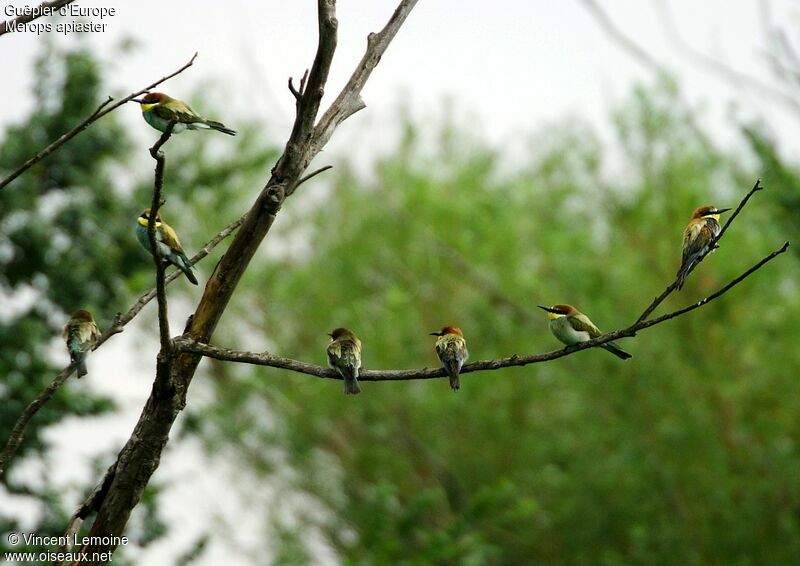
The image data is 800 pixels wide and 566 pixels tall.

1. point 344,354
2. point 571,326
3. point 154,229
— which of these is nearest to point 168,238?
point 344,354

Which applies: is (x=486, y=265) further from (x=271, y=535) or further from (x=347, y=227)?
(x=271, y=535)

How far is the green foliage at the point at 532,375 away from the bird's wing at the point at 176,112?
195 inches

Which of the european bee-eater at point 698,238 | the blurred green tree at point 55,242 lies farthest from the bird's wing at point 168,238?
the blurred green tree at point 55,242

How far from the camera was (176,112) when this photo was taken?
363cm

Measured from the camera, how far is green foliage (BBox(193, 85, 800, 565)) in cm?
975

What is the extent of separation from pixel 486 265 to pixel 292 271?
8.10 feet

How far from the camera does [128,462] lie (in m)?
2.82

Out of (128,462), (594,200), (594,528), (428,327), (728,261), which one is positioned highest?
(594,200)

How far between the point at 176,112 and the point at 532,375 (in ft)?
28.3

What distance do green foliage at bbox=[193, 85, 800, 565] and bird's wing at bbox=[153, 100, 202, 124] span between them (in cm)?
497

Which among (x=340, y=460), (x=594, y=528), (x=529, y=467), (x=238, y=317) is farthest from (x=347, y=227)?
(x=594, y=528)

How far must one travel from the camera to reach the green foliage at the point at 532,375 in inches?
384

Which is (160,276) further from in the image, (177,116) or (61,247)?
(61,247)

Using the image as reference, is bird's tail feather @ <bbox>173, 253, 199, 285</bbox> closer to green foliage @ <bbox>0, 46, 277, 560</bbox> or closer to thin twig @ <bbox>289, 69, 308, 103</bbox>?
thin twig @ <bbox>289, 69, 308, 103</bbox>
